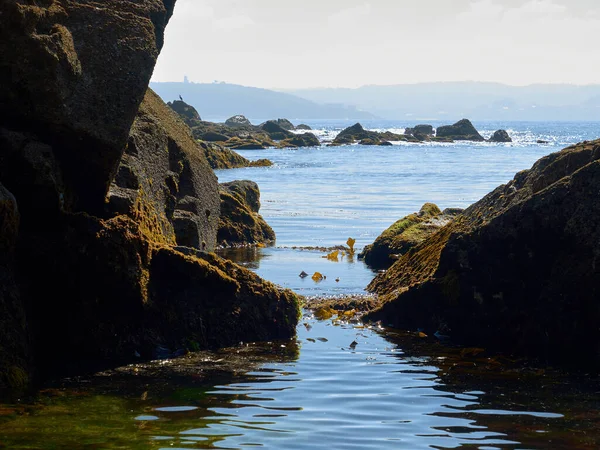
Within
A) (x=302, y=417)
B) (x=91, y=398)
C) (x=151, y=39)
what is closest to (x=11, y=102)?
(x=151, y=39)

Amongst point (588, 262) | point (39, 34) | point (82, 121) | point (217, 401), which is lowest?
point (217, 401)

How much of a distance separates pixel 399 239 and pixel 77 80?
10.1m

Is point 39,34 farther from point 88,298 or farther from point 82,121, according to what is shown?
point 88,298

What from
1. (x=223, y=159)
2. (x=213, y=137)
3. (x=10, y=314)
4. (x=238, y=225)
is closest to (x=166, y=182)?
(x=10, y=314)

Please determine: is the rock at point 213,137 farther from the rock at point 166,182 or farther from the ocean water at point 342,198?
the rock at point 166,182

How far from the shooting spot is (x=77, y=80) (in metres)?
8.86

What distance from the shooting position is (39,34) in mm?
8727

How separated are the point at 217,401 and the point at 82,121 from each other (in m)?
3.42

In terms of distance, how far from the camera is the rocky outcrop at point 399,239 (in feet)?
56.7

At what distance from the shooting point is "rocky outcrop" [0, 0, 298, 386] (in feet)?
27.9

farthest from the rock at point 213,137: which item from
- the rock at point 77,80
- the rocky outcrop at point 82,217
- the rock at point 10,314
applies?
the rock at point 10,314

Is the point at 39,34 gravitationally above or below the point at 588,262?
above

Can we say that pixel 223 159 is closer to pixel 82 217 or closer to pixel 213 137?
pixel 213 137

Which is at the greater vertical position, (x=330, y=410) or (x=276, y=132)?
(x=276, y=132)
